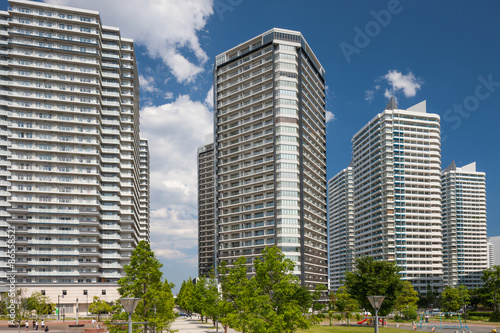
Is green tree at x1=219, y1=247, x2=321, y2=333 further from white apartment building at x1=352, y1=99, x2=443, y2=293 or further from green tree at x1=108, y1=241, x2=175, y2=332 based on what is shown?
white apartment building at x1=352, y1=99, x2=443, y2=293

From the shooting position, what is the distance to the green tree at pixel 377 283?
3396 inches

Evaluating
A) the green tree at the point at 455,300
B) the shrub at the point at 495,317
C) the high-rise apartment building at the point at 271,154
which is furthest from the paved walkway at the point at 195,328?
the green tree at the point at 455,300

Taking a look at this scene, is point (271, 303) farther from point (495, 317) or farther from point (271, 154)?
point (271, 154)

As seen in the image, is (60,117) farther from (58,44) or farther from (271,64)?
(271,64)

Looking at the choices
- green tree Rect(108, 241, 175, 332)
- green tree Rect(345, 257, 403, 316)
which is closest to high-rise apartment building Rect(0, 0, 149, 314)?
green tree Rect(345, 257, 403, 316)

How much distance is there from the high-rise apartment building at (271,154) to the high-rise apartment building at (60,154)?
33.3m

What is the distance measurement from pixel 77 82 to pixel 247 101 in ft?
165

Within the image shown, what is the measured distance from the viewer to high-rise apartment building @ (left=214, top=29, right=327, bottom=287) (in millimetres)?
122875

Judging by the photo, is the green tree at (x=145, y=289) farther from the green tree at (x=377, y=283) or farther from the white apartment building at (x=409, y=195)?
the white apartment building at (x=409, y=195)

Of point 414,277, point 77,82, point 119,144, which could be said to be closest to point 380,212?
point 414,277

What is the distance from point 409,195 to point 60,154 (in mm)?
136926

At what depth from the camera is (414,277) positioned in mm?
180625

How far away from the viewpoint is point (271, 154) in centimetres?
12681

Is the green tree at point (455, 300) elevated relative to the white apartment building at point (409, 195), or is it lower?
lower
